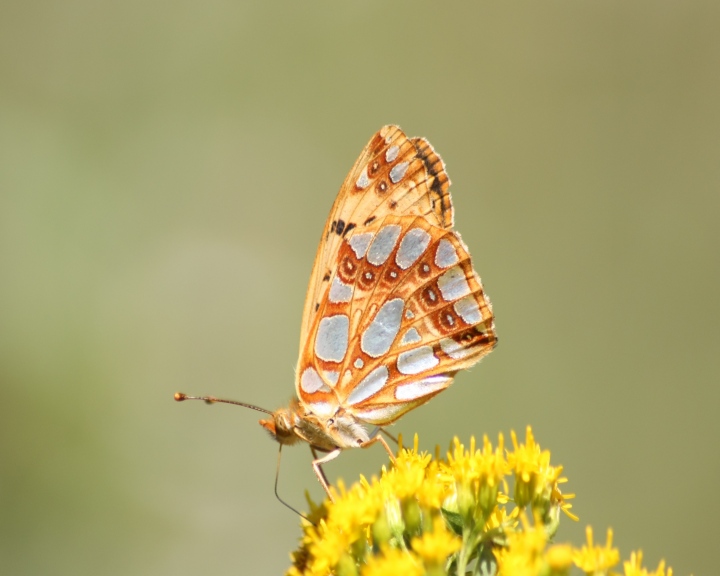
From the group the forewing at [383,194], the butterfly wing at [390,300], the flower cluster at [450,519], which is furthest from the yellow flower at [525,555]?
the forewing at [383,194]

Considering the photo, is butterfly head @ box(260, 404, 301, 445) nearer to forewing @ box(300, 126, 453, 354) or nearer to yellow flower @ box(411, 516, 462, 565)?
forewing @ box(300, 126, 453, 354)

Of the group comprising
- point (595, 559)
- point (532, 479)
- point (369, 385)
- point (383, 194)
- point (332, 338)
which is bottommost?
point (595, 559)

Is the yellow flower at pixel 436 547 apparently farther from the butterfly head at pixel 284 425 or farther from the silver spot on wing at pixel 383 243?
the silver spot on wing at pixel 383 243

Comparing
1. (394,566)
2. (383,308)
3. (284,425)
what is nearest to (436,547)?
(394,566)

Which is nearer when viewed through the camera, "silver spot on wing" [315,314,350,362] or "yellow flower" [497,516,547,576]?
"yellow flower" [497,516,547,576]

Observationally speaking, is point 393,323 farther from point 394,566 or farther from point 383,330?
point 394,566

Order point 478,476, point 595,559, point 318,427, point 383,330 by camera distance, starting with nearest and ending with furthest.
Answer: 1. point 595,559
2. point 478,476
3. point 318,427
4. point 383,330

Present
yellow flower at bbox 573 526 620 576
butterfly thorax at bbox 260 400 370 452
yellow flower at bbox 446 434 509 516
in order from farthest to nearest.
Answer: butterfly thorax at bbox 260 400 370 452 < yellow flower at bbox 446 434 509 516 < yellow flower at bbox 573 526 620 576

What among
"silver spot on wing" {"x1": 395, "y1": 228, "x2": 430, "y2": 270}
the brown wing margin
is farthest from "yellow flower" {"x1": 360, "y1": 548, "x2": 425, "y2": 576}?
the brown wing margin
